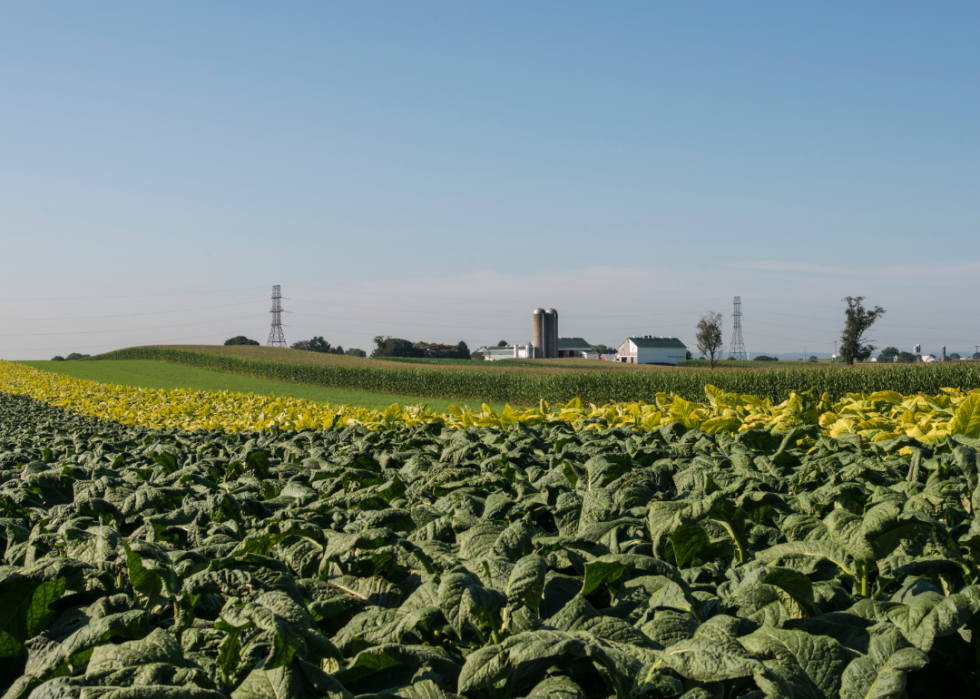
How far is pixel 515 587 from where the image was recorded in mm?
1327

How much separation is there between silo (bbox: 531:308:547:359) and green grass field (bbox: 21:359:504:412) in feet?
151

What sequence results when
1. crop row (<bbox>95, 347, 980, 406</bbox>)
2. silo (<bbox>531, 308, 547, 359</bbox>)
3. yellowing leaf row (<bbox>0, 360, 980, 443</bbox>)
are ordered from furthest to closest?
silo (<bbox>531, 308, 547, 359</bbox>) → crop row (<bbox>95, 347, 980, 406</bbox>) → yellowing leaf row (<bbox>0, 360, 980, 443</bbox>)

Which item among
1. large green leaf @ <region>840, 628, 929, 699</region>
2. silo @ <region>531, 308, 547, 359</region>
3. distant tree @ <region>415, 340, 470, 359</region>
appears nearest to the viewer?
large green leaf @ <region>840, 628, 929, 699</region>

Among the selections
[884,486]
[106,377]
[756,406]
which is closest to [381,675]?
[884,486]

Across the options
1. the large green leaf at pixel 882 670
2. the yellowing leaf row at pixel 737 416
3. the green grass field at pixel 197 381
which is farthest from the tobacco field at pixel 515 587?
the green grass field at pixel 197 381

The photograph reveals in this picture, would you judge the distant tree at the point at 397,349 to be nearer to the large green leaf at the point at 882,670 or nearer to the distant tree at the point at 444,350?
the distant tree at the point at 444,350

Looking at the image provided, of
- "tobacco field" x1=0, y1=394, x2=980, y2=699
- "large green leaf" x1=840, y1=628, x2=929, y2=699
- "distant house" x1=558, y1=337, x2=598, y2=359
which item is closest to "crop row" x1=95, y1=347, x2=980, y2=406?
"tobacco field" x1=0, y1=394, x2=980, y2=699

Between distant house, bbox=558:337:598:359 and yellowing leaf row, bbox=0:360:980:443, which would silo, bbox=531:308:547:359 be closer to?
distant house, bbox=558:337:598:359

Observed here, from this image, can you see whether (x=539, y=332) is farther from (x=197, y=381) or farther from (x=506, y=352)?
(x=197, y=381)

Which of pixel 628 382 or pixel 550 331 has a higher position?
pixel 550 331

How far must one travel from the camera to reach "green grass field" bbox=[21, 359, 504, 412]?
3356cm

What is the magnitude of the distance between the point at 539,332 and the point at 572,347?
17.5 m

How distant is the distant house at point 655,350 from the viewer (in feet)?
305

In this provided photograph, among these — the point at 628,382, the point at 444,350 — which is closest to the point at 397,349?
the point at 444,350
